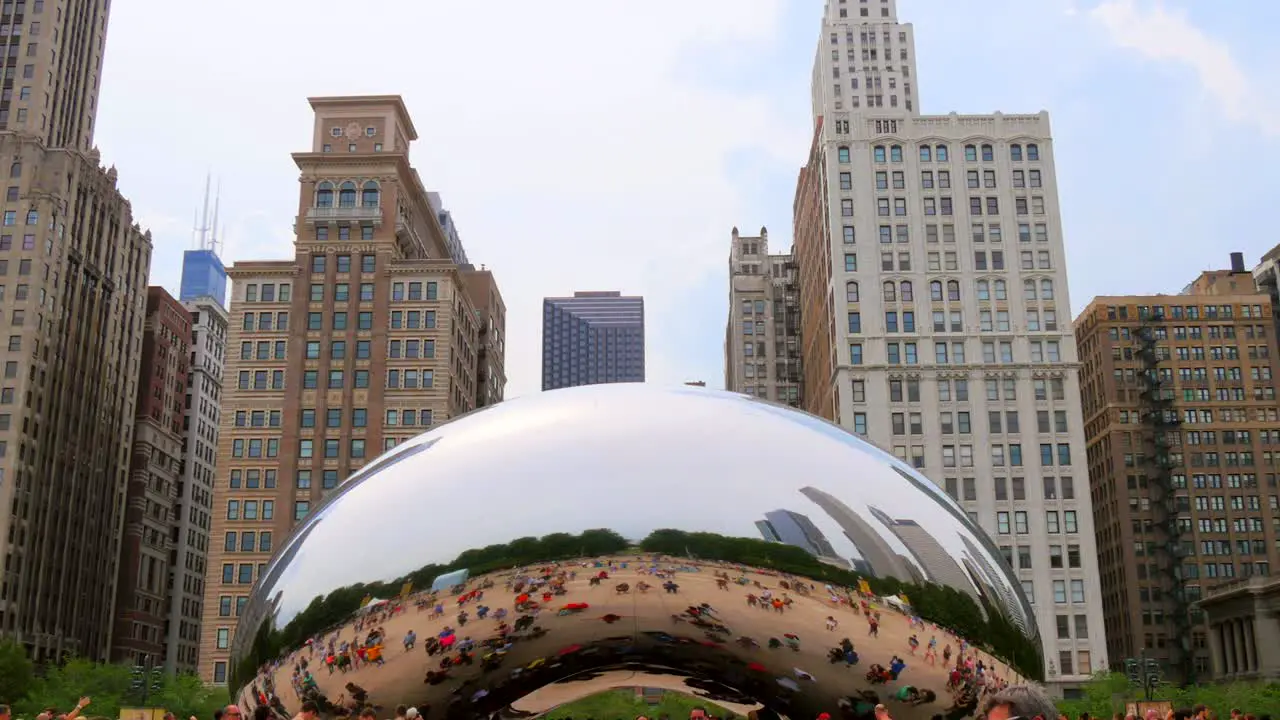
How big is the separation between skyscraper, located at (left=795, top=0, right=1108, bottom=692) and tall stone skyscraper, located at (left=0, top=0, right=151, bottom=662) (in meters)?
67.2

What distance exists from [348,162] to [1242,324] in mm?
98796

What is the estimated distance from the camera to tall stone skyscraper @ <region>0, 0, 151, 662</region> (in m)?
96.8

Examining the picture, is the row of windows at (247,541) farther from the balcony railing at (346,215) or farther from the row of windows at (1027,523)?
the row of windows at (1027,523)

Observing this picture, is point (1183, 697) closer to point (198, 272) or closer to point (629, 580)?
point (629, 580)

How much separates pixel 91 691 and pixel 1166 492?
99.0 metres

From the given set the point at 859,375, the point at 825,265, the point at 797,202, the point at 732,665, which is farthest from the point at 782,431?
the point at 797,202

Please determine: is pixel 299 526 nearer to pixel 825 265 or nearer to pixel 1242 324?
pixel 825 265

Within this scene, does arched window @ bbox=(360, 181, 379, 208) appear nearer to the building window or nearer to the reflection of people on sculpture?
the building window

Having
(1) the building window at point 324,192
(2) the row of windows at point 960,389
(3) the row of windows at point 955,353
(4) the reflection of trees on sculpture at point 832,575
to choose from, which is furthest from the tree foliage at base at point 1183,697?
(1) the building window at point 324,192

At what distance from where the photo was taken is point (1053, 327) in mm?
91750

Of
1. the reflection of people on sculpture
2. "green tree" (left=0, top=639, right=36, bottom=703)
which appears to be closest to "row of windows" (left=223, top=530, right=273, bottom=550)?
"green tree" (left=0, top=639, right=36, bottom=703)

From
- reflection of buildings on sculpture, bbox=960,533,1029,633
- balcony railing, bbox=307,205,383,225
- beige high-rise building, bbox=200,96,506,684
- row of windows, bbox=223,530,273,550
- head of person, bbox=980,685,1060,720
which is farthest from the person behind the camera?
balcony railing, bbox=307,205,383,225

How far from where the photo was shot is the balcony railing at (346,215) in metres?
98.4

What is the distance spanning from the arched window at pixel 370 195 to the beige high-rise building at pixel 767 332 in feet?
169
